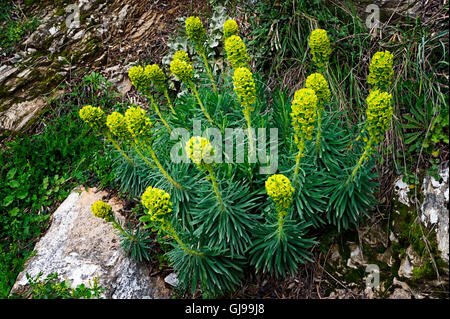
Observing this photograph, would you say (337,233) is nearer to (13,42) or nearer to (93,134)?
(93,134)

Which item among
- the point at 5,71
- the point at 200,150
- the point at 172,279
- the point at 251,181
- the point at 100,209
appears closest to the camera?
the point at 200,150

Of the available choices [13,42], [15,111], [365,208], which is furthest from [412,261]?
[13,42]

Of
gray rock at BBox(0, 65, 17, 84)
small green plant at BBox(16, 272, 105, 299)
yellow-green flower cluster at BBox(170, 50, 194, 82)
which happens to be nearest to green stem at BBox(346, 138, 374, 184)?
yellow-green flower cluster at BBox(170, 50, 194, 82)

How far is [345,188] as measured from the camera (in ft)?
8.25

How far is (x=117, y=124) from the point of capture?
248cm

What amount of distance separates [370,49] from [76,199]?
323 cm

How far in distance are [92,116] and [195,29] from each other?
104 centimetres

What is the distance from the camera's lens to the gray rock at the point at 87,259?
2875 millimetres

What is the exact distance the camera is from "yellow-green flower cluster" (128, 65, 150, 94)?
2.73 metres

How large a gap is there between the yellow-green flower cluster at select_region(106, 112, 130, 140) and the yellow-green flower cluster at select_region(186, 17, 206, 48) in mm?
881

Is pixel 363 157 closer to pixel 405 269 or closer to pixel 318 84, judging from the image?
A: pixel 318 84

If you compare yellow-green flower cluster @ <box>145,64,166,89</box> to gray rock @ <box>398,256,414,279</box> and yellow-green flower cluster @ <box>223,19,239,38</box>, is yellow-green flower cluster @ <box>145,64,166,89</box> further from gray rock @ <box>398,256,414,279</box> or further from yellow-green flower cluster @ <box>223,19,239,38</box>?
gray rock @ <box>398,256,414,279</box>

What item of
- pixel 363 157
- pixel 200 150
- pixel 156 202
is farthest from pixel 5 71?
pixel 363 157

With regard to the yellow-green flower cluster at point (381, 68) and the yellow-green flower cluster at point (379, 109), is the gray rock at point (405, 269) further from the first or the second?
the yellow-green flower cluster at point (381, 68)
